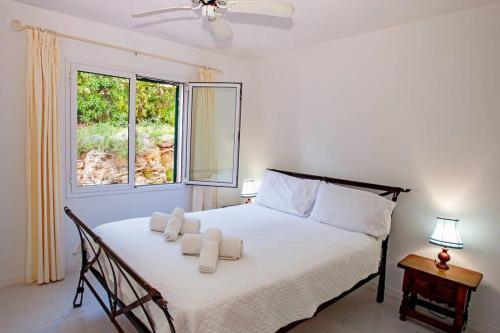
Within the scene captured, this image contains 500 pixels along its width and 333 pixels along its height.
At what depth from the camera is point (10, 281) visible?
9.19 ft

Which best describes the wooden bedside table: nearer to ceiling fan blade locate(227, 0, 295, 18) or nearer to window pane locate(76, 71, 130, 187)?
ceiling fan blade locate(227, 0, 295, 18)

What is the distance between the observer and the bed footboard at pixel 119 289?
1444 millimetres

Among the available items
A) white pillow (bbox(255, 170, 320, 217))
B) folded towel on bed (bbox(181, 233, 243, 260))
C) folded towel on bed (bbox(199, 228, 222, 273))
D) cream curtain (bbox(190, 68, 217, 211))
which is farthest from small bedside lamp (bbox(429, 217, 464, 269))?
cream curtain (bbox(190, 68, 217, 211))

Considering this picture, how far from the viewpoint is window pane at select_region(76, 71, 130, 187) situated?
317 cm

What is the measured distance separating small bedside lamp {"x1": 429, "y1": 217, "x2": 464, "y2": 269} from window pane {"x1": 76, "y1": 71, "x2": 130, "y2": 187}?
10.1 ft

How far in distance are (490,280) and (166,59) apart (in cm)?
373

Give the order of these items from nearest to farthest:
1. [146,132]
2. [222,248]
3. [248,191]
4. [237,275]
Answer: [237,275], [222,248], [146,132], [248,191]

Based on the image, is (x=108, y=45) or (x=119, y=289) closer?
(x=119, y=289)

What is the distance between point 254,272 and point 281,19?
7.23ft

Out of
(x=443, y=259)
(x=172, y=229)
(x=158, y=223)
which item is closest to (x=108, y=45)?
(x=158, y=223)

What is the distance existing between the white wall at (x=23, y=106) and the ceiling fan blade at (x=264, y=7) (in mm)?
1885

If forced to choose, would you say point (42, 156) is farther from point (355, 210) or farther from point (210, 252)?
point (355, 210)

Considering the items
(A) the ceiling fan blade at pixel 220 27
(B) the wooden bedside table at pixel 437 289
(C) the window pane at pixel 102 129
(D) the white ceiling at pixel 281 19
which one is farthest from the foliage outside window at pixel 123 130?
(B) the wooden bedside table at pixel 437 289

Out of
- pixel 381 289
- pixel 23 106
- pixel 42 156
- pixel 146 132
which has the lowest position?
pixel 381 289
